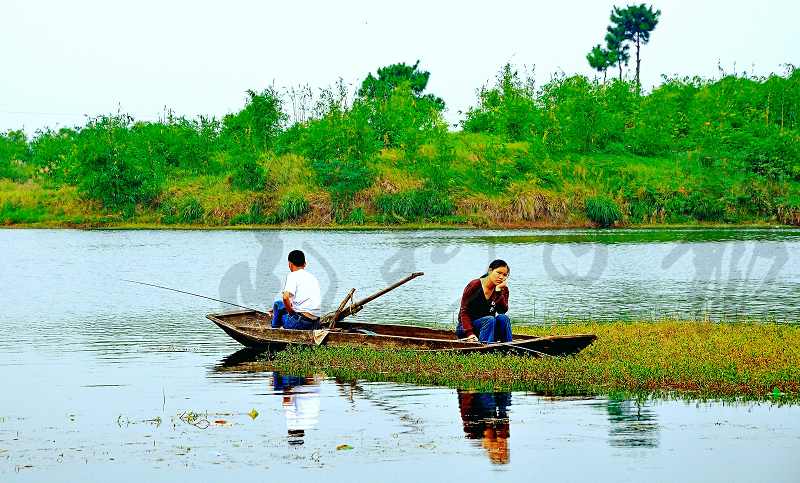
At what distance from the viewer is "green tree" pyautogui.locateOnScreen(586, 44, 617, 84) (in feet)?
231

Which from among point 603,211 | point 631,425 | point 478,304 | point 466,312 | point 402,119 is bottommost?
point 631,425

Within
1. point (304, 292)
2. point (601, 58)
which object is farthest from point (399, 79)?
point (304, 292)

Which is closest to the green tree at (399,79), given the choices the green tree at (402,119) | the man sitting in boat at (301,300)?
the green tree at (402,119)

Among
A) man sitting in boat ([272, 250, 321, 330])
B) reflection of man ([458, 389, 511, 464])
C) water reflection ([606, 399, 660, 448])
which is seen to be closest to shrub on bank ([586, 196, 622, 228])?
man sitting in boat ([272, 250, 321, 330])

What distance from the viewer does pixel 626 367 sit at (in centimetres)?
1284

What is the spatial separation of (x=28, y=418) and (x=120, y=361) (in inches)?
159

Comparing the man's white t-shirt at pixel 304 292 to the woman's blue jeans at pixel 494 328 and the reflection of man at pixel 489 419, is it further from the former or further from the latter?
the reflection of man at pixel 489 419

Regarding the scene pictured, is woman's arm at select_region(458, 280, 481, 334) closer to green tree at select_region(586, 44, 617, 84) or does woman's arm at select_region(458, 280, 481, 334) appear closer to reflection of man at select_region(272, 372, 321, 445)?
reflection of man at select_region(272, 372, 321, 445)

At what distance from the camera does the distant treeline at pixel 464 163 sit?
2058 inches

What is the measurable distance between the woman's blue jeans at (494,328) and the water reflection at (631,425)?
228 cm

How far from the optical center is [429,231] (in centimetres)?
4938

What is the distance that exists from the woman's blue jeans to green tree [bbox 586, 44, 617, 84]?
192 ft

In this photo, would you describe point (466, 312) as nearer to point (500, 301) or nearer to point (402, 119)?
point (500, 301)

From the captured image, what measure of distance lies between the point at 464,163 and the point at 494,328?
41700mm
